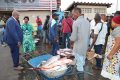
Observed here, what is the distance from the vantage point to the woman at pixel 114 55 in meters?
6.15

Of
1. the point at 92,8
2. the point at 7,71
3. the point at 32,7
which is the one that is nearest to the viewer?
the point at 7,71

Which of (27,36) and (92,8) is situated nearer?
A: (27,36)

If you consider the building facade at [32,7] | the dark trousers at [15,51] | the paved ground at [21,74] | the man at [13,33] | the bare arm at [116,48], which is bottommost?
the building facade at [32,7]

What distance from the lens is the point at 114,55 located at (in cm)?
630

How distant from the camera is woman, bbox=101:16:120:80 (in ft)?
20.2

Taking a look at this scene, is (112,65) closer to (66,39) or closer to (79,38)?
(79,38)

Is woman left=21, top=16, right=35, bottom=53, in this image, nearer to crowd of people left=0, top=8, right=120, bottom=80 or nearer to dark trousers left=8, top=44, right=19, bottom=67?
crowd of people left=0, top=8, right=120, bottom=80

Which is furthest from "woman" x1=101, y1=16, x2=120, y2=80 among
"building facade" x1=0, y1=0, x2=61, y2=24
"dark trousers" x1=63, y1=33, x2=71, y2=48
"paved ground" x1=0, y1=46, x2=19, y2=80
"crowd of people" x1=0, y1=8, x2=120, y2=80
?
"building facade" x1=0, y1=0, x2=61, y2=24

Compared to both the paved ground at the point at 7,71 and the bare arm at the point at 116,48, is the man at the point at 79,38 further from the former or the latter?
the paved ground at the point at 7,71

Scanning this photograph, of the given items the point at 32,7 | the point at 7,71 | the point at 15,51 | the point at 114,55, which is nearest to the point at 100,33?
the point at 15,51

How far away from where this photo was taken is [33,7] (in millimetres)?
35156

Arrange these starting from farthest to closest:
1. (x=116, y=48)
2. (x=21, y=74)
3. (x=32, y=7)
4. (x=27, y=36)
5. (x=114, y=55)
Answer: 1. (x=32, y=7)
2. (x=27, y=36)
3. (x=21, y=74)
4. (x=114, y=55)
5. (x=116, y=48)

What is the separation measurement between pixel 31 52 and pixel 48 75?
7313 mm

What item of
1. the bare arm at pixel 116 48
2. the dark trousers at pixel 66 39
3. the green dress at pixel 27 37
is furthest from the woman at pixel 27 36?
the bare arm at pixel 116 48
